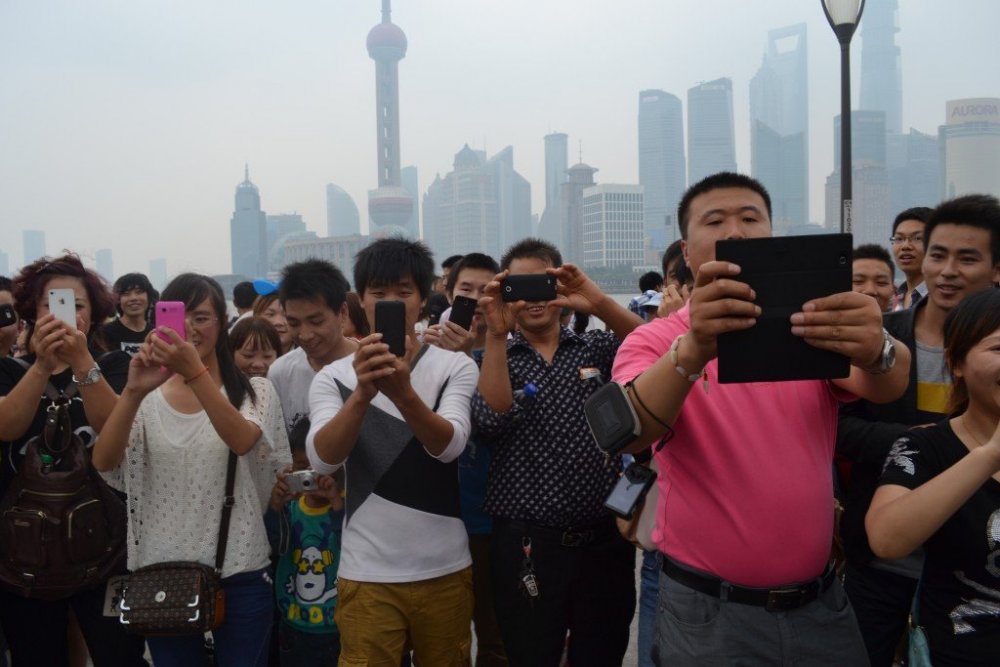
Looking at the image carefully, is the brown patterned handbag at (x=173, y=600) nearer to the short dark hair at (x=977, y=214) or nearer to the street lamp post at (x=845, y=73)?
the short dark hair at (x=977, y=214)

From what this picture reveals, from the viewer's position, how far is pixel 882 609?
112 inches

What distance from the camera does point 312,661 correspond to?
10.6ft

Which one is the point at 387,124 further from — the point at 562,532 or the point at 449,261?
the point at 562,532

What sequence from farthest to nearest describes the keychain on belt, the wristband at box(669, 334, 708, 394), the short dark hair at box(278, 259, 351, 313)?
the short dark hair at box(278, 259, 351, 313) → the keychain on belt → the wristband at box(669, 334, 708, 394)

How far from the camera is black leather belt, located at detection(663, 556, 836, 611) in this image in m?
1.93

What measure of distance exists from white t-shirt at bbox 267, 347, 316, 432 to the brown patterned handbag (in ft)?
3.37

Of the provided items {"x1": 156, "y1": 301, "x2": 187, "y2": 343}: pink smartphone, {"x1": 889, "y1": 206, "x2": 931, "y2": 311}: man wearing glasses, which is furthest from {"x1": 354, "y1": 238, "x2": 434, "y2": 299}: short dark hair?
{"x1": 889, "y1": 206, "x2": 931, "y2": 311}: man wearing glasses

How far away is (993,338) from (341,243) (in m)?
54.0

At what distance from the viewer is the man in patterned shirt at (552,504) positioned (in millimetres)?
3094

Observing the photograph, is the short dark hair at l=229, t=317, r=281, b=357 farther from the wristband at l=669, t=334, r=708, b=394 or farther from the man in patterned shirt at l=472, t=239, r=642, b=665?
the wristband at l=669, t=334, r=708, b=394

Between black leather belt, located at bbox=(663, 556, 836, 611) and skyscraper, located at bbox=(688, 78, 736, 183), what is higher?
skyscraper, located at bbox=(688, 78, 736, 183)

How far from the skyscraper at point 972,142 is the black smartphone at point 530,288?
48.2 feet

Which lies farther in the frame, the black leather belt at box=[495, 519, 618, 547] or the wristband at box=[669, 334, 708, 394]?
the black leather belt at box=[495, 519, 618, 547]

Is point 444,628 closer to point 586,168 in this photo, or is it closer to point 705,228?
point 705,228
